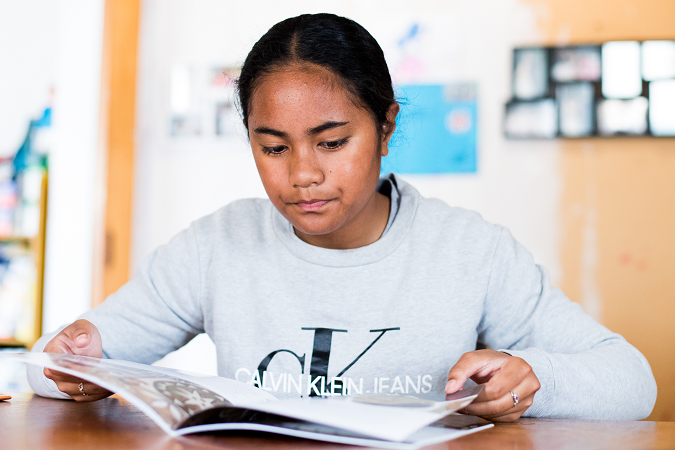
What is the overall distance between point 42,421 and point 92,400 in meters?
0.13

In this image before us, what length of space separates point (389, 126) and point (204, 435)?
1.99ft

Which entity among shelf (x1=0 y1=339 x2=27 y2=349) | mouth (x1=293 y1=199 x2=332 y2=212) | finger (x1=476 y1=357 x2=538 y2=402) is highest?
mouth (x1=293 y1=199 x2=332 y2=212)

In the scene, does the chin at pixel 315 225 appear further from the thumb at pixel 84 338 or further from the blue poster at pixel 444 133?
the blue poster at pixel 444 133

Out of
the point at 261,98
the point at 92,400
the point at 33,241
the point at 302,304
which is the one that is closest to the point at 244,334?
A: the point at 302,304

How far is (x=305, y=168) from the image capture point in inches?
31.6

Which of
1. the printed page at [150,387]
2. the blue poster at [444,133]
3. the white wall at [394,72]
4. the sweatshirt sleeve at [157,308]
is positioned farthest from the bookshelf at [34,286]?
the printed page at [150,387]

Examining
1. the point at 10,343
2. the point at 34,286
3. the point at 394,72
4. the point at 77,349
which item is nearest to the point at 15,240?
the point at 34,286

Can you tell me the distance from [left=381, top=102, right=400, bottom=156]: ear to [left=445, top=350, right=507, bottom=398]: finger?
404 mm

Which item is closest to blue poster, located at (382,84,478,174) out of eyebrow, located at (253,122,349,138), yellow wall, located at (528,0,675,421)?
yellow wall, located at (528,0,675,421)

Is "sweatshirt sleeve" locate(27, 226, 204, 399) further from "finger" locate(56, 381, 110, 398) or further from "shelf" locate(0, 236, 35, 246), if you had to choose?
"shelf" locate(0, 236, 35, 246)

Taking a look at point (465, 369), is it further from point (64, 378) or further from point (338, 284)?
point (64, 378)

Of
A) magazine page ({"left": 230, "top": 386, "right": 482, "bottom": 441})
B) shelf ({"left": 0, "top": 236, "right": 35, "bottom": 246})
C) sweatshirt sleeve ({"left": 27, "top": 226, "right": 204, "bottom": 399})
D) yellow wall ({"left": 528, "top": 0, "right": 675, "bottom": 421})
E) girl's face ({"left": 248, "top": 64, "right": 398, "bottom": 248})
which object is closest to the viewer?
magazine page ({"left": 230, "top": 386, "right": 482, "bottom": 441})

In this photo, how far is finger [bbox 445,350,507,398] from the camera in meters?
0.59

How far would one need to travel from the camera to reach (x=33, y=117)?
2.68 m
